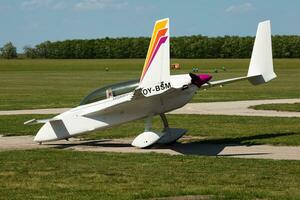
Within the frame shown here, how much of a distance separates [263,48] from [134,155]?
552 centimetres

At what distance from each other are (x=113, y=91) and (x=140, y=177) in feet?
19.7

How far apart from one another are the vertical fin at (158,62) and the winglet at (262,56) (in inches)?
156

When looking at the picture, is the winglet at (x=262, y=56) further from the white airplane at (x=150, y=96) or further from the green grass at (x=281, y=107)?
the green grass at (x=281, y=107)

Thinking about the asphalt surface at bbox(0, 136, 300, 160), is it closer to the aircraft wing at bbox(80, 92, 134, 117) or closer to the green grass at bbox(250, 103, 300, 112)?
the aircraft wing at bbox(80, 92, 134, 117)

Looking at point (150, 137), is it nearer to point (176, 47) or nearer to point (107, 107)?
point (107, 107)

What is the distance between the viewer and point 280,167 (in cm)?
1572

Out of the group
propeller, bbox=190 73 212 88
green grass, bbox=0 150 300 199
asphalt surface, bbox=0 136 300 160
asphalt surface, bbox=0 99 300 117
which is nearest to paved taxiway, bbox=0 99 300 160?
asphalt surface, bbox=0 136 300 160

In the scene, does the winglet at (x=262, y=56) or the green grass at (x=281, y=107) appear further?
the green grass at (x=281, y=107)

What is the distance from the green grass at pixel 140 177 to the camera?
12.8 m

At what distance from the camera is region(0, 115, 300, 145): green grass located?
22312 millimetres

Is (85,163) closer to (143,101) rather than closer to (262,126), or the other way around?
(143,101)

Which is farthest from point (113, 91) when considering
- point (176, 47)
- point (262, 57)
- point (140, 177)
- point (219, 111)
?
point (176, 47)

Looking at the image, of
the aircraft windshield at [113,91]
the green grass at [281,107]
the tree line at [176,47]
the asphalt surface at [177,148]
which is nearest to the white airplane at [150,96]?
the aircraft windshield at [113,91]

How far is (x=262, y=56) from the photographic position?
2131cm
